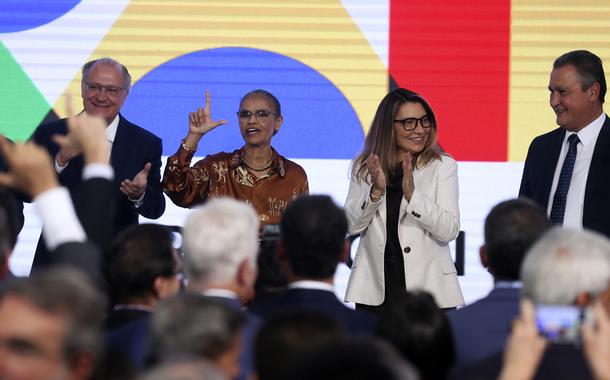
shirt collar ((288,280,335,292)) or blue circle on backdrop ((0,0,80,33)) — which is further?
blue circle on backdrop ((0,0,80,33))

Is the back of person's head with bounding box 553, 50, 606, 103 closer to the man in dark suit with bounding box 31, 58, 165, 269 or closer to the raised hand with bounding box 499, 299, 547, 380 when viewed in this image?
the man in dark suit with bounding box 31, 58, 165, 269

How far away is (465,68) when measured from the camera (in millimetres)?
5801

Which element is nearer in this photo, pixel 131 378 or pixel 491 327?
pixel 131 378

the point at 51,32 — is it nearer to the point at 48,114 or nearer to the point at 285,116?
the point at 48,114

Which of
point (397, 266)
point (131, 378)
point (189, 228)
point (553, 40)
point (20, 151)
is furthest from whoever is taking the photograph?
point (553, 40)

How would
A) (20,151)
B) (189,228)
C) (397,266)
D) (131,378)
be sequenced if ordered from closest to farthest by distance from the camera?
1. (131,378)
2. (20,151)
3. (189,228)
4. (397,266)

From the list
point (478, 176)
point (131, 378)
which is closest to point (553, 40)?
point (478, 176)

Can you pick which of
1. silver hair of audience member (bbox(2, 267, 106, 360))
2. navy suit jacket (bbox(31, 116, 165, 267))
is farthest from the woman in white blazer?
silver hair of audience member (bbox(2, 267, 106, 360))

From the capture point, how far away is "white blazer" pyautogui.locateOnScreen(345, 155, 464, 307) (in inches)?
178

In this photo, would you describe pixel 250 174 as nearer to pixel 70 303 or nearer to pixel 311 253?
pixel 311 253

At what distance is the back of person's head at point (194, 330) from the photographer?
6.98 ft

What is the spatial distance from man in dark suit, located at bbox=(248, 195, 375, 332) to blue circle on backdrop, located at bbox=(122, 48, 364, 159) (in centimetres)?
275

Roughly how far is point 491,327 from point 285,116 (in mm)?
3150

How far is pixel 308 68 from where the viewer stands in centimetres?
584
